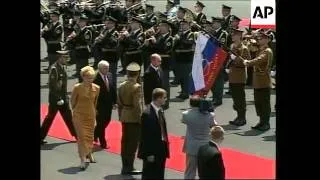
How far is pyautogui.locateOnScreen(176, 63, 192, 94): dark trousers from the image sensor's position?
14.4m

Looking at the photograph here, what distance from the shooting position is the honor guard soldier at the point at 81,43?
49.7 feet

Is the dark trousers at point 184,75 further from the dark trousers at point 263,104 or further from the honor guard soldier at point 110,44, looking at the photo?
the dark trousers at point 263,104

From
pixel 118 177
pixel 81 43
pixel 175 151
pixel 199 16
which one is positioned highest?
pixel 199 16

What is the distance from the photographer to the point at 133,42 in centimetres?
1466

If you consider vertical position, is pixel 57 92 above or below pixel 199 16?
below

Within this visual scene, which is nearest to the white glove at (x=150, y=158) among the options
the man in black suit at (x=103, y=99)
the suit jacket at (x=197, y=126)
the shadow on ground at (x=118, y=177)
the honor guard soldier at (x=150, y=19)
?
the suit jacket at (x=197, y=126)

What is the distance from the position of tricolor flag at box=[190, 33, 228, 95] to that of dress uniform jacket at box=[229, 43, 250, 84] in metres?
5.49

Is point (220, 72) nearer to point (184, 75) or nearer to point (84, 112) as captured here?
point (184, 75)

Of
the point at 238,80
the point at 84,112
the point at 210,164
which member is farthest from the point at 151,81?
the point at 210,164

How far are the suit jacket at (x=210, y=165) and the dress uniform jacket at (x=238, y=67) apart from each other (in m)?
6.49

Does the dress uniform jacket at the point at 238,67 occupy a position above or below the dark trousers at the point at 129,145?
above

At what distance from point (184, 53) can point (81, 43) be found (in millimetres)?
2281

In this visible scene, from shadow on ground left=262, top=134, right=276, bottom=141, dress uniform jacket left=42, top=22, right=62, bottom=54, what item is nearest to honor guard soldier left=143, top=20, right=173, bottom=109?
dress uniform jacket left=42, top=22, right=62, bottom=54
